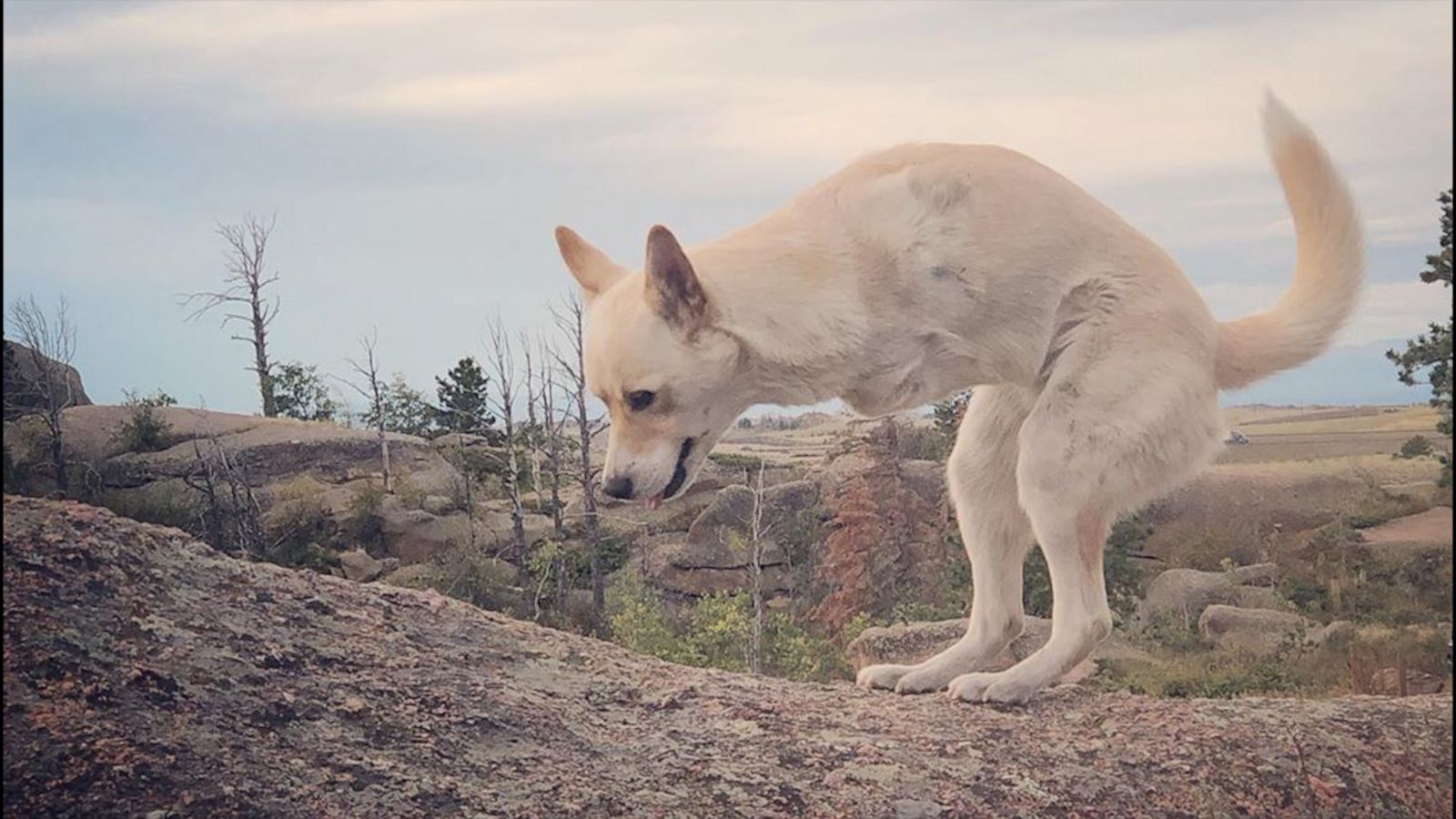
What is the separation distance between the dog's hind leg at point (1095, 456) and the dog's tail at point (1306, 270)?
0.27m

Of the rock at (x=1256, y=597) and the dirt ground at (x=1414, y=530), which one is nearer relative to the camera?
the dirt ground at (x=1414, y=530)

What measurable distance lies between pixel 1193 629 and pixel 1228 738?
5043 mm

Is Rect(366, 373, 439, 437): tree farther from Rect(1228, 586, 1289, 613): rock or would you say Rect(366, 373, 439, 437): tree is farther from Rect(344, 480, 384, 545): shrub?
Rect(1228, 586, 1289, 613): rock

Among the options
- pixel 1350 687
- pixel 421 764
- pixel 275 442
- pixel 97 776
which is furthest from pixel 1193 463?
pixel 275 442

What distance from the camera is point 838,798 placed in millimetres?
3562

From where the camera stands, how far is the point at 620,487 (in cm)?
350

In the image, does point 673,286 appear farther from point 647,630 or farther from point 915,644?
point 647,630

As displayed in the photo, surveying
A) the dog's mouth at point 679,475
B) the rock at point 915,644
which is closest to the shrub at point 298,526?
the rock at point 915,644

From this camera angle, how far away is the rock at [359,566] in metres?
7.55

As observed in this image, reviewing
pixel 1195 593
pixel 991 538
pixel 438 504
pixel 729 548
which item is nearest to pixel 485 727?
pixel 991 538

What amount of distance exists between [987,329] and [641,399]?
1.00 metres

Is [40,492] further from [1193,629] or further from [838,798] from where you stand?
[1193,629]

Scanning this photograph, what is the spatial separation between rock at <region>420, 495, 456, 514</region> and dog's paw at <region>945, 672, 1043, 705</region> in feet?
16.0

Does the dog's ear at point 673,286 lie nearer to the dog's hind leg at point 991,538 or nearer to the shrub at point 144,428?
the dog's hind leg at point 991,538
